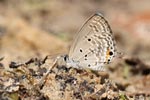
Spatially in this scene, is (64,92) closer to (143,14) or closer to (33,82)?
(33,82)

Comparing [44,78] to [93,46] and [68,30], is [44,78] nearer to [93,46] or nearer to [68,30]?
[93,46]

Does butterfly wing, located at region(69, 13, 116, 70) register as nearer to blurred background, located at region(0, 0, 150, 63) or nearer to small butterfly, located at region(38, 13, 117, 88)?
small butterfly, located at region(38, 13, 117, 88)

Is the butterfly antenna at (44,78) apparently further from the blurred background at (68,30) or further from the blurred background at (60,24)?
the blurred background at (60,24)

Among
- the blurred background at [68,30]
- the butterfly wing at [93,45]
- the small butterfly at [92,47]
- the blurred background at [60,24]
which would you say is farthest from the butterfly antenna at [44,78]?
the blurred background at [60,24]

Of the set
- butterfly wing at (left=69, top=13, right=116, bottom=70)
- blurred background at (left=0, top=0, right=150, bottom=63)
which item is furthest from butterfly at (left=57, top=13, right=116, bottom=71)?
blurred background at (left=0, top=0, right=150, bottom=63)

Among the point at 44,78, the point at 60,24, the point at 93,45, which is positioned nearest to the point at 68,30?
the point at 60,24

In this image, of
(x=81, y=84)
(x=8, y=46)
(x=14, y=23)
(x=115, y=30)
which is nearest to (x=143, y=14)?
(x=115, y=30)
